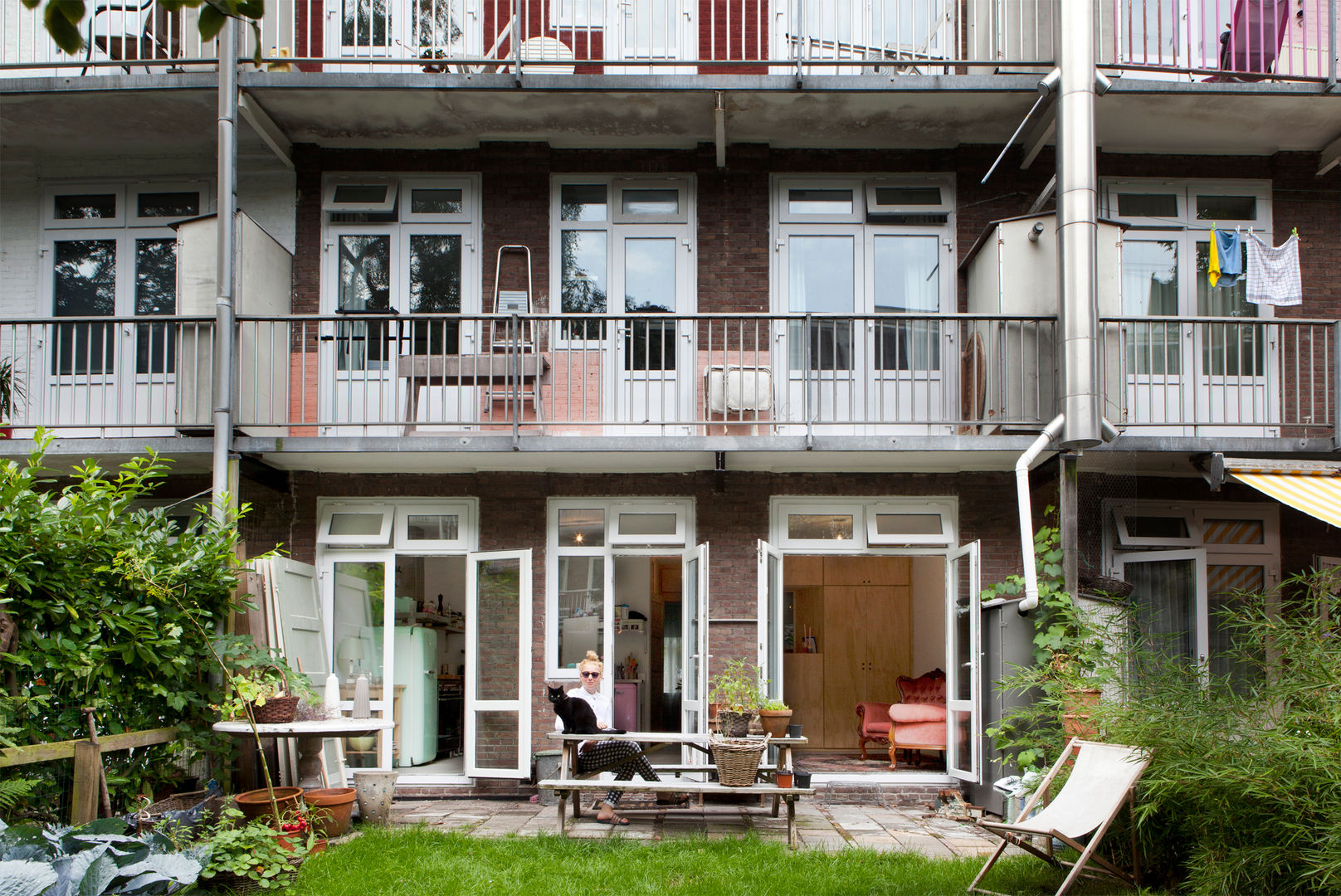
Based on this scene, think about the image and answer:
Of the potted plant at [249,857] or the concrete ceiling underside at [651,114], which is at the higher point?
the concrete ceiling underside at [651,114]

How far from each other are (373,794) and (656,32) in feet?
23.0

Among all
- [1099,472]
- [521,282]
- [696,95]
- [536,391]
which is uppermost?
[696,95]

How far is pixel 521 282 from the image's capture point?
9.66 m

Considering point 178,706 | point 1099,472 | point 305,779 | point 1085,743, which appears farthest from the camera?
point 1099,472

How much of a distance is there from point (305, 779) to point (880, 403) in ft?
16.6

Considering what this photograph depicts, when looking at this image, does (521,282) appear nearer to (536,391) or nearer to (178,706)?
(536,391)

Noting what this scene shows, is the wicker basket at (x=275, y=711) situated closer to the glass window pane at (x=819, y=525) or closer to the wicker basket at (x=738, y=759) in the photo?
the wicker basket at (x=738, y=759)

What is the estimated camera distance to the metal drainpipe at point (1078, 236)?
797 centimetres

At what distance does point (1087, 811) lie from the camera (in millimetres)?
5441

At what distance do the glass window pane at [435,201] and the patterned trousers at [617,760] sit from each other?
4.93 m

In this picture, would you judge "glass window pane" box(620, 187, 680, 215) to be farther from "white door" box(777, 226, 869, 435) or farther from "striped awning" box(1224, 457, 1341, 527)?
"striped awning" box(1224, 457, 1341, 527)

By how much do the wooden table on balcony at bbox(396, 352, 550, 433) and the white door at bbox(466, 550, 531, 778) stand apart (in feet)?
4.44

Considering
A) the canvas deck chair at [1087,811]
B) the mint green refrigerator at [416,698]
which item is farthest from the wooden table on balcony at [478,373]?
the canvas deck chair at [1087,811]

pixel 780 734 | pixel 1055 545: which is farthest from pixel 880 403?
pixel 780 734
